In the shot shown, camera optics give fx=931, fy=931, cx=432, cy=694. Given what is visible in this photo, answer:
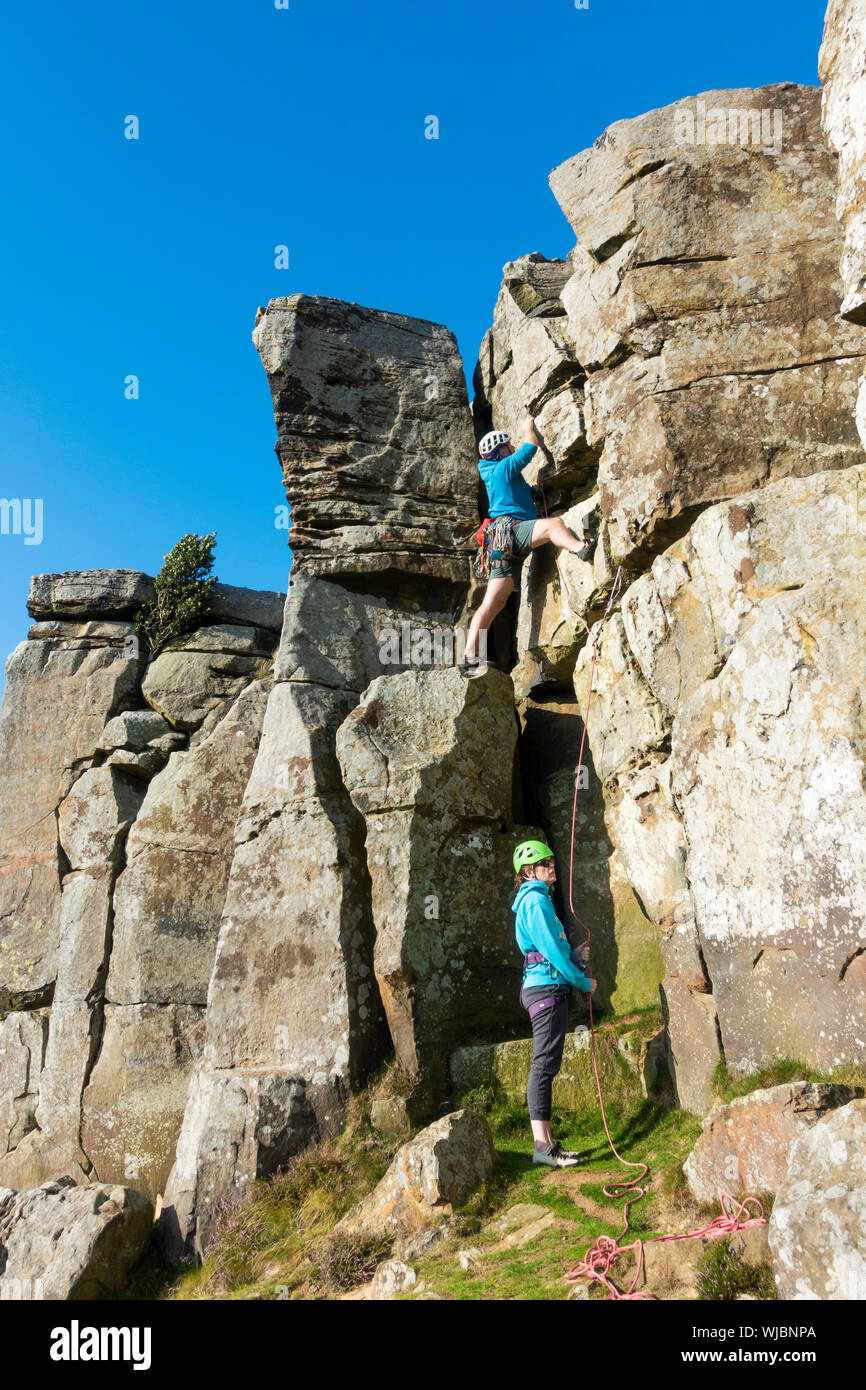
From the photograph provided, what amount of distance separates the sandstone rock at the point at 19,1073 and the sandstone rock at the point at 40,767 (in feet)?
1.29

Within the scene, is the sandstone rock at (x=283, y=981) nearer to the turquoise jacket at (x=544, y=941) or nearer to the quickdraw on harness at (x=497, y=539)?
the turquoise jacket at (x=544, y=941)

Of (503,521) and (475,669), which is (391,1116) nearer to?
(475,669)

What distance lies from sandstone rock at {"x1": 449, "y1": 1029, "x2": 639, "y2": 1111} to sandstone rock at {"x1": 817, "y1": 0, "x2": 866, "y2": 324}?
712 cm

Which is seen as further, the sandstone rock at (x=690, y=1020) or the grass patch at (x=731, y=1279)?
the sandstone rock at (x=690, y=1020)

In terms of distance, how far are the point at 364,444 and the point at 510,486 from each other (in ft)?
10.3

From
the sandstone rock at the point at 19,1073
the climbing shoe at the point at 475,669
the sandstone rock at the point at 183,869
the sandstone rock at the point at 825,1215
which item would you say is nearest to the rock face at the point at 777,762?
the sandstone rock at the point at 825,1215

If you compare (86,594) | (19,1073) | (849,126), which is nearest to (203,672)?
(86,594)

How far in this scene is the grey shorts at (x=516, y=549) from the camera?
1259 cm

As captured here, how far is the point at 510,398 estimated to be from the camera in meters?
14.7

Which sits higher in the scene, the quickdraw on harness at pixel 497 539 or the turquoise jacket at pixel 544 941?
the quickdraw on harness at pixel 497 539

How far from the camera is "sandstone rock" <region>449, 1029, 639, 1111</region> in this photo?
9.20 meters

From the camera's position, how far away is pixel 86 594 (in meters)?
16.8

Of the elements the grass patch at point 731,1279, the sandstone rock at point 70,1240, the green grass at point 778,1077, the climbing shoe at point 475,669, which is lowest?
the sandstone rock at point 70,1240
